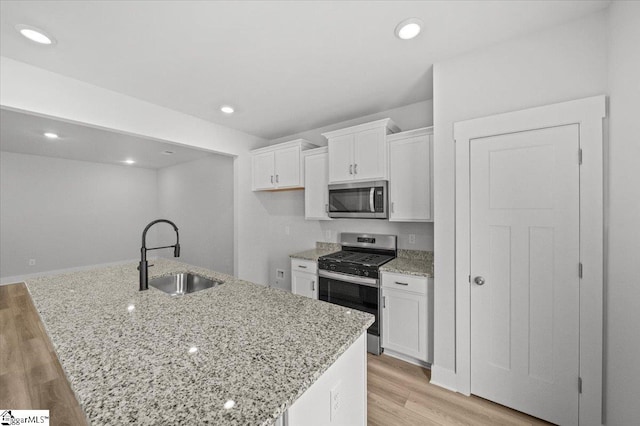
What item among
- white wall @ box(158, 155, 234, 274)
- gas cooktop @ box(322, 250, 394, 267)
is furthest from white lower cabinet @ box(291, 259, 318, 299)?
white wall @ box(158, 155, 234, 274)

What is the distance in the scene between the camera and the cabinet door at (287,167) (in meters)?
3.37

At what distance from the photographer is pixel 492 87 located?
1852mm

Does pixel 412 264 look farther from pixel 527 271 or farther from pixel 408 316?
pixel 527 271

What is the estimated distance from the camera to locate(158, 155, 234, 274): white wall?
523cm

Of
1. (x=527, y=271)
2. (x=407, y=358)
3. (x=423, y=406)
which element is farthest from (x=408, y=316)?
(x=527, y=271)

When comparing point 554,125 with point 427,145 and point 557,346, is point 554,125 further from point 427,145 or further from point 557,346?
point 557,346

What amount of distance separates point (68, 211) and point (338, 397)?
299 inches

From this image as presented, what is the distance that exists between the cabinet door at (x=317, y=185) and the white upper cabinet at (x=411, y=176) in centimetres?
84

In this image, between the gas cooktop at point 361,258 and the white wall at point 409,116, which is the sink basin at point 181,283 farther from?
the white wall at point 409,116

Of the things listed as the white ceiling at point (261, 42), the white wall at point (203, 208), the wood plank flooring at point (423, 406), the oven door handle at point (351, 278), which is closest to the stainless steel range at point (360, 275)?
the oven door handle at point (351, 278)

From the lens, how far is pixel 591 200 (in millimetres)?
1527

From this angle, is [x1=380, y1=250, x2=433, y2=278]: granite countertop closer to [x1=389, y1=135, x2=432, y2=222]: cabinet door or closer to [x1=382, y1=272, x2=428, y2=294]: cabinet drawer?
[x1=382, y1=272, x2=428, y2=294]: cabinet drawer

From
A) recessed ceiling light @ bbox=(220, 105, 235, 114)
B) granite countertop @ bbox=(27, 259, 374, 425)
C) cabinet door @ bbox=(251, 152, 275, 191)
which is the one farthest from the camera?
cabinet door @ bbox=(251, 152, 275, 191)

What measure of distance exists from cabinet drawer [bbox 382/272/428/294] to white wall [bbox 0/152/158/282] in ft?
23.4
